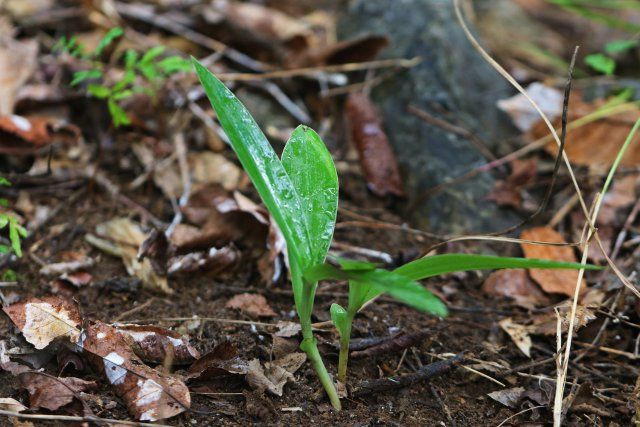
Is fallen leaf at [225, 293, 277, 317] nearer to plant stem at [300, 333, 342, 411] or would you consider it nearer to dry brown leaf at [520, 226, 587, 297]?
plant stem at [300, 333, 342, 411]

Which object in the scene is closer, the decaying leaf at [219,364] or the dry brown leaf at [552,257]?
the decaying leaf at [219,364]

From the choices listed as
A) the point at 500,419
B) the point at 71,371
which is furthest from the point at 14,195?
the point at 500,419

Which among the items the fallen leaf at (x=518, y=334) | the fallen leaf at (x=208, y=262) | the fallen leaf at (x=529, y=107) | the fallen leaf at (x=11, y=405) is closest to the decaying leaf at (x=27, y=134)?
the fallen leaf at (x=208, y=262)

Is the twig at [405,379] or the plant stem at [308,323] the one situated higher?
the plant stem at [308,323]

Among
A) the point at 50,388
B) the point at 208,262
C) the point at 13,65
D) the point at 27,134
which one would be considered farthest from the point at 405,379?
the point at 13,65

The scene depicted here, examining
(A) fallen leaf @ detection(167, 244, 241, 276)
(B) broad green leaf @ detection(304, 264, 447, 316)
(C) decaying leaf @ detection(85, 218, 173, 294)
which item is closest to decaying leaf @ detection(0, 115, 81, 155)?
(C) decaying leaf @ detection(85, 218, 173, 294)

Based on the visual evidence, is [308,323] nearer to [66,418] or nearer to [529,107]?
[66,418]

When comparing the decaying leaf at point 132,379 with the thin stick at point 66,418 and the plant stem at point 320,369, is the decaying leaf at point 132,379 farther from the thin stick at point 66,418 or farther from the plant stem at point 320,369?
the plant stem at point 320,369

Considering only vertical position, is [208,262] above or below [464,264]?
below
